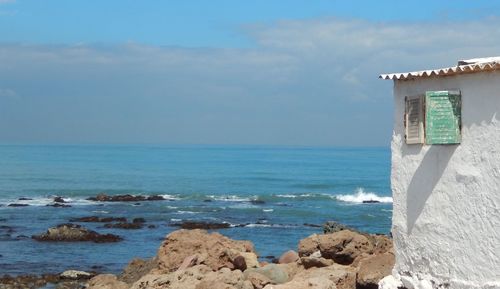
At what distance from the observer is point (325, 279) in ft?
46.8

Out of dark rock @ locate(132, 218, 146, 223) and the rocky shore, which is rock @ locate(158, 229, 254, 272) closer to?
the rocky shore

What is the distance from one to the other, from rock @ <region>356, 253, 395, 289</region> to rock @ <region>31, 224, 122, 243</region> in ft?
69.4

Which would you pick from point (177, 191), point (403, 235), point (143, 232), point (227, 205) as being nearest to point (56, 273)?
point (143, 232)

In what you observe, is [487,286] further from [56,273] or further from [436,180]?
[56,273]

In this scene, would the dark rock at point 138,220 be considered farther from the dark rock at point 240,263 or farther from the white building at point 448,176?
the white building at point 448,176

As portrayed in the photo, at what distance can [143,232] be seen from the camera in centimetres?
3750

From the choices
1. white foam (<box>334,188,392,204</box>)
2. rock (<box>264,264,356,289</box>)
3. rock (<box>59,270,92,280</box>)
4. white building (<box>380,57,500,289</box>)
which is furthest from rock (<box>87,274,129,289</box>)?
white foam (<box>334,188,392,204</box>)

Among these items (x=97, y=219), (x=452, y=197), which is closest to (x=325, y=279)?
(x=452, y=197)

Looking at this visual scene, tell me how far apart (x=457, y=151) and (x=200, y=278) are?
588 cm

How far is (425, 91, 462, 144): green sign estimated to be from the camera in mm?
11180

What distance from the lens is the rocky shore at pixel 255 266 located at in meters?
14.3

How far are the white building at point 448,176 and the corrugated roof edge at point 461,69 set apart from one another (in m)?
0.01

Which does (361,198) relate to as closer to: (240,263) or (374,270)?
(240,263)

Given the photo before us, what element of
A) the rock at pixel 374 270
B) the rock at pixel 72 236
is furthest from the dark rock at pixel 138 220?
the rock at pixel 374 270
